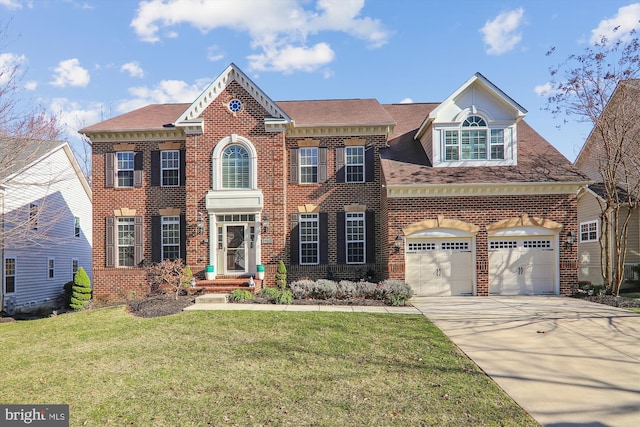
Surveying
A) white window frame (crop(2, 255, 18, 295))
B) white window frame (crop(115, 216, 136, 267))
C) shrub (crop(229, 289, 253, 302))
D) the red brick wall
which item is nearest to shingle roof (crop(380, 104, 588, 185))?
the red brick wall

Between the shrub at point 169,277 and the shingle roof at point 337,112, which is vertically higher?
the shingle roof at point 337,112

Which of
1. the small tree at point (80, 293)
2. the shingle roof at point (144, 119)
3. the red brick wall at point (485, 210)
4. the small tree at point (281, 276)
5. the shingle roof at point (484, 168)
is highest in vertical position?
the shingle roof at point (144, 119)

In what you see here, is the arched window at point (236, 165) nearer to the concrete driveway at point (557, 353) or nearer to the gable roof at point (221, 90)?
the gable roof at point (221, 90)

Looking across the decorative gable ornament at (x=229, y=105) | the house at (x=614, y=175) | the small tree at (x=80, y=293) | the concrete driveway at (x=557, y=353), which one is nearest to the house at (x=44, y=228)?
the small tree at (x=80, y=293)

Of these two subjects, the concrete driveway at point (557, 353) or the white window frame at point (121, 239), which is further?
the white window frame at point (121, 239)

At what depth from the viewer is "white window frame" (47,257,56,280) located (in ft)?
70.3

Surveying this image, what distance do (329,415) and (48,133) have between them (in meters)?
14.4

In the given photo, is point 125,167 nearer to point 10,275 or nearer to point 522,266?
point 10,275

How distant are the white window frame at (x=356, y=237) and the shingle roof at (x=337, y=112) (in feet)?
12.3

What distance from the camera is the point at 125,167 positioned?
17344 mm

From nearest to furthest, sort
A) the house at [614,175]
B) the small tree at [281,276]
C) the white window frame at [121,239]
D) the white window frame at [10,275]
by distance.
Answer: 1. the house at [614,175]
2. the small tree at [281,276]
3. the white window frame at [121,239]
4. the white window frame at [10,275]

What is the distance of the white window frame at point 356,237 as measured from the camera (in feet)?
55.0

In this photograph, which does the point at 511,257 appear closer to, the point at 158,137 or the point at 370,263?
the point at 370,263

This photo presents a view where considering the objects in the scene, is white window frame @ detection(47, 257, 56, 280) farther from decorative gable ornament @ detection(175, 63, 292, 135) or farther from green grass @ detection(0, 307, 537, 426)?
green grass @ detection(0, 307, 537, 426)
